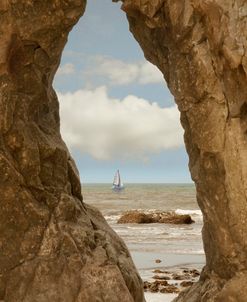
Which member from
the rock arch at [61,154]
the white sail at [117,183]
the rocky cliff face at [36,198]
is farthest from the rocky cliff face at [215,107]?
the white sail at [117,183]

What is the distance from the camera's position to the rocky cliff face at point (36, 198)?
7.73 m

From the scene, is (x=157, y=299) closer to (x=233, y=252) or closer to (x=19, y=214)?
(x=233, y=252)

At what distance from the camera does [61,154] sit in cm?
848

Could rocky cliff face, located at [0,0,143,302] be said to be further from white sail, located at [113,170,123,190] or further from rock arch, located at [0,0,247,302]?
white sail, located at [113,170,123,190]

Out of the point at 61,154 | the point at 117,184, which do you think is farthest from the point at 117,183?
the point at 61,154

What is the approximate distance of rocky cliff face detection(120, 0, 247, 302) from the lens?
7.41 meters

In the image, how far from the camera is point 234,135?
759 cm

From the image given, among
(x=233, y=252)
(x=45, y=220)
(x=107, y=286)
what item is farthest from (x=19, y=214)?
(x=233, y=252)

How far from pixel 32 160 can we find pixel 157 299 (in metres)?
4.19

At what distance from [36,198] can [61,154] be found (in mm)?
875

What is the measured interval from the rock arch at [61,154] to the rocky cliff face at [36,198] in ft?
0.05

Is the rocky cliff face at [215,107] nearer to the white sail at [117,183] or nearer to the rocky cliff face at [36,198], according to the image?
the rocky cliff face at [36,198]

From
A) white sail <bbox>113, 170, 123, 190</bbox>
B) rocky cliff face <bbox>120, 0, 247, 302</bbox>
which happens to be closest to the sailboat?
white sail <bbox>113, 170, 123, 190</bbox>

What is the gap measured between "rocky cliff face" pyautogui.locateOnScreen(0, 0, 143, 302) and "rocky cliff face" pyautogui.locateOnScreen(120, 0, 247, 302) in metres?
1.48
